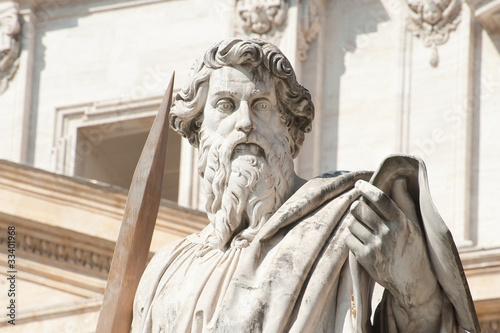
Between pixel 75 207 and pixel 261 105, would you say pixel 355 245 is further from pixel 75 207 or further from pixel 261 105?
pixel 75 207

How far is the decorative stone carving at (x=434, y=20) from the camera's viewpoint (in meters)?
18.4

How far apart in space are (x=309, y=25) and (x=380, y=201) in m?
12.6

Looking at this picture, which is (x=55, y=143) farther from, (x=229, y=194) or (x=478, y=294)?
(x=229, y=194)

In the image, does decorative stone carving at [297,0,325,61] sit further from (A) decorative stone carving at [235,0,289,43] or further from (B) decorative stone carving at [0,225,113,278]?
(B) decorative stone carving at [0,225,113,278]

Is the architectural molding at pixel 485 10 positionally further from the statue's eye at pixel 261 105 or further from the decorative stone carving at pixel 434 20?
the statue's eye at pixel 261 105

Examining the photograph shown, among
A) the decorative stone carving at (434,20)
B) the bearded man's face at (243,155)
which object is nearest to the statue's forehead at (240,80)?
the bearded man's face at (243,155)

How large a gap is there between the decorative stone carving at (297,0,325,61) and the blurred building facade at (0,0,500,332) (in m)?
0.02

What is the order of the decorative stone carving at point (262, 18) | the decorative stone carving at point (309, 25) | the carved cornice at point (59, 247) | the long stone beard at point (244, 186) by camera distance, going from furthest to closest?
the decorative stone carving at point (309, 25)
the decorative stone carving at point (262, 18)
the carved cornice at point (59, 247)
the long stone beard at point (244, 186)

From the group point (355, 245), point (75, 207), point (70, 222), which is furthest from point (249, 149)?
point (75, 207)

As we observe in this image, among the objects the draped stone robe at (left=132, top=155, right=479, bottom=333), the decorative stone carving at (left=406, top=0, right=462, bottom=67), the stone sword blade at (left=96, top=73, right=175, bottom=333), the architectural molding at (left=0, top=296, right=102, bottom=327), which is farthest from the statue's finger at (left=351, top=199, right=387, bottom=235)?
the decorative stone carving at (left=406, top=0, right=462, bottom=67)

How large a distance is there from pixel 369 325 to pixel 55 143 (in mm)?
13608

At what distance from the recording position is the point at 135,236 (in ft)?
22.6

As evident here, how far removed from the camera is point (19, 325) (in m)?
14.0

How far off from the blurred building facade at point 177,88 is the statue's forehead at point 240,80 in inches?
355
